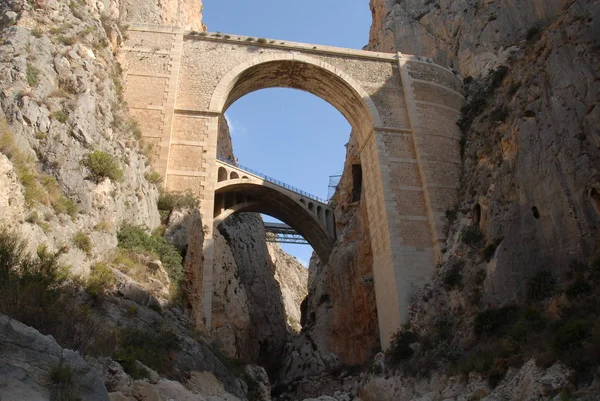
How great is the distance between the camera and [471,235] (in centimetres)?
1531

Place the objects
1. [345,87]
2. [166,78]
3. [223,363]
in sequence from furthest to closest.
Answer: [345,87], [166,78], [223,363]

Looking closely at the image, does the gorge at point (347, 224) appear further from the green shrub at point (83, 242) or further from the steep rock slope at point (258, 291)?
the steep rock slope at point (258, 291)

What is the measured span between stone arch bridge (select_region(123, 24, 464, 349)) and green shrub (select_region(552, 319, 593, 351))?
6.69 metres

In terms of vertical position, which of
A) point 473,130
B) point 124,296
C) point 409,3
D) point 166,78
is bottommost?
point 124,296

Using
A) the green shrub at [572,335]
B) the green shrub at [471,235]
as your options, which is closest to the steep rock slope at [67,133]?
the green shrub at [572,335]

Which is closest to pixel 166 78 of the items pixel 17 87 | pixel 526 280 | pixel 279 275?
pixel 17 87

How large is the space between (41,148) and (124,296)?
350 centimetres

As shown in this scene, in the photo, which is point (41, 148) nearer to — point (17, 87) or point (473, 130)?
point (17, 87)

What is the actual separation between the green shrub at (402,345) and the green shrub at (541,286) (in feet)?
13.2

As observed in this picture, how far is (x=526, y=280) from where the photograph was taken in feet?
40.3

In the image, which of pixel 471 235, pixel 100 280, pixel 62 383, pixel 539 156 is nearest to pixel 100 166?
pixel 100 280

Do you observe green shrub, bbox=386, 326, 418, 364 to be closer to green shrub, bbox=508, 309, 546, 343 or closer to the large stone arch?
green shrub, bbox=508, 309, 546, 343

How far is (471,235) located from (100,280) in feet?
35.1

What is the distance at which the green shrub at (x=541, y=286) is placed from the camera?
1158 cm
